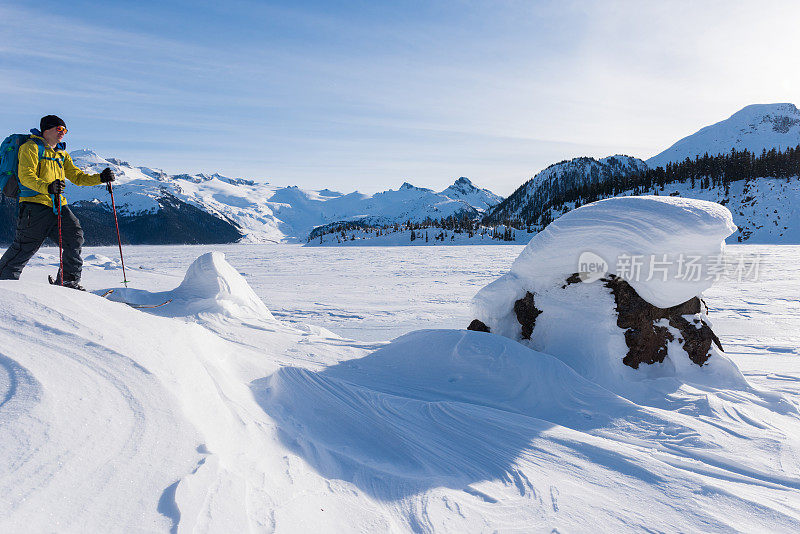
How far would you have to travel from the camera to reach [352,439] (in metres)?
2.83

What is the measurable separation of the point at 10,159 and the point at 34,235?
96cm

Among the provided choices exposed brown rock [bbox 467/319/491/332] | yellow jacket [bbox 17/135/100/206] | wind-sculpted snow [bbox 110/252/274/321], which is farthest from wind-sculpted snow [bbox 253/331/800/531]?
yellow jacket [bbox 17/135/100/206]

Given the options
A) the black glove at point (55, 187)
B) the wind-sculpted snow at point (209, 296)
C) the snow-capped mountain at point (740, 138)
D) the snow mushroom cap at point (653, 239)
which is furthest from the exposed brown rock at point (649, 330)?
the snow-capped mountain at point (740, 138)

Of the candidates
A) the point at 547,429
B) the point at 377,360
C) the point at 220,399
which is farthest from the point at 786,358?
the point at 220,399

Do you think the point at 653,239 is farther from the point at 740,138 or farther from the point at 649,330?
the point at 740,138

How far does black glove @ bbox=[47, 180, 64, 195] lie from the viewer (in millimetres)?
4949

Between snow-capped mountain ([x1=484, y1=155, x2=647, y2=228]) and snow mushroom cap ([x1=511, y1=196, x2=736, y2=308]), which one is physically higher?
snow-capped mountain ([x1=484, y1=155, x2=647, y2=228])

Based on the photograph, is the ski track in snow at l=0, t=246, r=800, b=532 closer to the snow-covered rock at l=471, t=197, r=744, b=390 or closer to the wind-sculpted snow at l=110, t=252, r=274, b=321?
the snow-covered rock at l=471, t=197, r=744, b=390

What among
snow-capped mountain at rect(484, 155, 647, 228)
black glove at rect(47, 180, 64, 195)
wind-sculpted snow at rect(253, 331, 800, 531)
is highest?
snow-capped mountain at rect(484, 155, 647, 228)

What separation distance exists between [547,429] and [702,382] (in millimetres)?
2393

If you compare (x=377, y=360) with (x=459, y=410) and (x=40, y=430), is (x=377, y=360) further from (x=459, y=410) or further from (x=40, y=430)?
(x=40, y=430)

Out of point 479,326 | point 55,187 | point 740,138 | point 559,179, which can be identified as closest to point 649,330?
point 479,326

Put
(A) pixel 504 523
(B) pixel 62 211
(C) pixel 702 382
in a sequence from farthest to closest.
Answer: (B) pixel 62 211 < (C) pixel 702 382 < (A) pixel 504 523

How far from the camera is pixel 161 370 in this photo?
2461 mm
